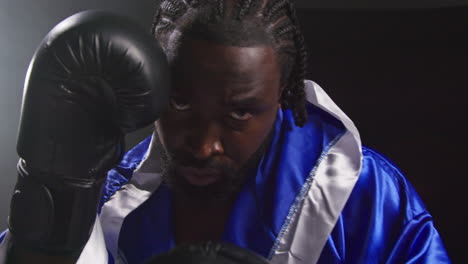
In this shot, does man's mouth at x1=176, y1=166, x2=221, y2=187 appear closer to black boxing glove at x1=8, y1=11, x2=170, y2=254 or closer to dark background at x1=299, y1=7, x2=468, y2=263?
black boxing glove at x1=8, y1=11, x2=170, y2=254

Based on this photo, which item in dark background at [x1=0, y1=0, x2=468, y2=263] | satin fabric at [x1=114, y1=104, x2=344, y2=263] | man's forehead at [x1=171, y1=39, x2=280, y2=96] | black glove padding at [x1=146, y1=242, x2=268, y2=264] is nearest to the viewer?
black glove padding at [x1=146, y1=242, x2=268, y2=264]

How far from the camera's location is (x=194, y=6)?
34.0 inches

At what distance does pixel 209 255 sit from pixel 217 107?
22 cm

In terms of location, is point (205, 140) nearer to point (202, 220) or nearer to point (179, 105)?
point (179, 105)

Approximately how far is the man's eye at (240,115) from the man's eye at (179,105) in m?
0.05

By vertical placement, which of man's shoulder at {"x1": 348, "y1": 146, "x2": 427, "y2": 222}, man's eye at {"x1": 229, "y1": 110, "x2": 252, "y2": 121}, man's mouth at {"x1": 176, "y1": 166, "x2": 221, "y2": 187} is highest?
man's eye at {"x1": 229, "y1": 110, "x2": 252, "y2": 121}

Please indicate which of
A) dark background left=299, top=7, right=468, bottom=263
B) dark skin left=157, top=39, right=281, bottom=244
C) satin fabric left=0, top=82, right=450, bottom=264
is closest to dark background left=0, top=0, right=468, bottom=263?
dark background left=299, top=7, right=468, bottom=263

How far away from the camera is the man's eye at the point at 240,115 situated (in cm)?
82

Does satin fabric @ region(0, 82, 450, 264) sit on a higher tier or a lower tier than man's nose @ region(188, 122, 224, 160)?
lower

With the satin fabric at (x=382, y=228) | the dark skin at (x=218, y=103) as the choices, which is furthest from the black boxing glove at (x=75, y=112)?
the satin fabric at (x=382, y=228)

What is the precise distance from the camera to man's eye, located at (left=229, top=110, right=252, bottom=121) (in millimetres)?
821

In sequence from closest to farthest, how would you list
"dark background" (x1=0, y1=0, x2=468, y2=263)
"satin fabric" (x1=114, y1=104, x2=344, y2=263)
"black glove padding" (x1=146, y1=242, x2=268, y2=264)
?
"black glove padding" (x1=146, y1=242, x2=268, y2=264) → "satin fabric" (x1=114, y1=104, x2=344, y2=263) → "dark background" (x1=0, y1=0, x2=468, y2=263)

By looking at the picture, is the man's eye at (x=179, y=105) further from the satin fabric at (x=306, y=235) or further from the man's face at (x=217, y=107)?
the satin fabric at (x=306, y=235)

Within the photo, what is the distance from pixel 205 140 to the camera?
2.67ft
